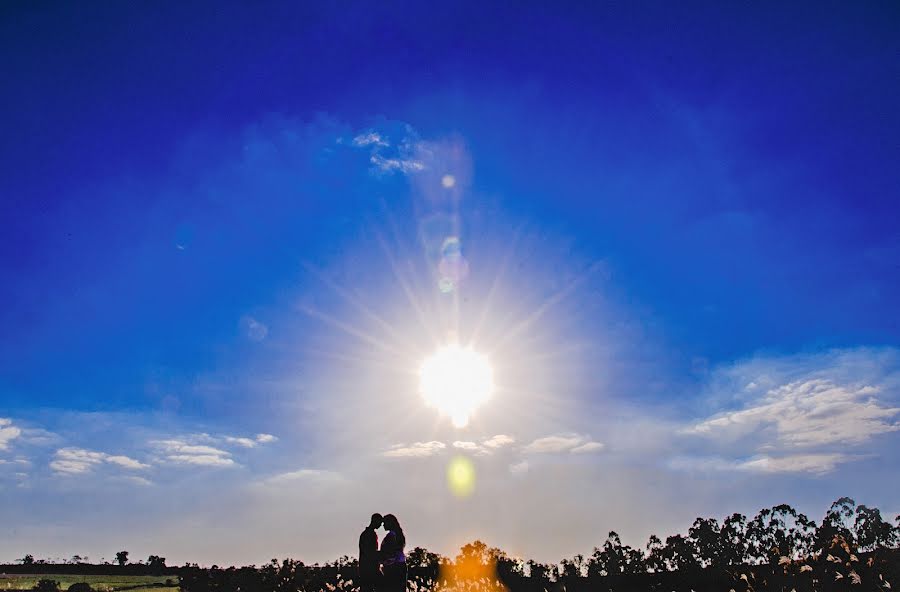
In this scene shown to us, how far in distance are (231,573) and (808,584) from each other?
1154 centimetres

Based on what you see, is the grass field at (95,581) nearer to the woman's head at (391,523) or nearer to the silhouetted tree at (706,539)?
the woman's head at (391,523)

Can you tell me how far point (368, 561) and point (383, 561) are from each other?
0.27 metres

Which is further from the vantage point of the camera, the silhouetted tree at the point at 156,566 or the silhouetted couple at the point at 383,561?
the silhouetted tree at the point at 156,566

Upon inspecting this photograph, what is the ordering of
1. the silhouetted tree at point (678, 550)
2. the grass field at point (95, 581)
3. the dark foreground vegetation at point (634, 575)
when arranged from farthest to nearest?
the silhouetted tree at point (678, 550) < the grass field at point (95, 581) < the dark foreground vegetation at point (634, 575)

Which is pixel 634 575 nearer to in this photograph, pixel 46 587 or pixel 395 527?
pixel 395 527

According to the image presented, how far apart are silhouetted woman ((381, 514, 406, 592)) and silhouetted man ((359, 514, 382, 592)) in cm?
14

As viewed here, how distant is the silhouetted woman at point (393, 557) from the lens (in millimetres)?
9094

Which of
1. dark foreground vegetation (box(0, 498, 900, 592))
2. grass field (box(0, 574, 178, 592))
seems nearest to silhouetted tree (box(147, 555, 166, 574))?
grass field (box(0, 574, 178, 592))

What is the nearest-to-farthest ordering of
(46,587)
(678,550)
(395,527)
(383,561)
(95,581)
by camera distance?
1. (383,561)
2. (395,527)
3. (46,587)
4. (95,581)
5. (678,550)

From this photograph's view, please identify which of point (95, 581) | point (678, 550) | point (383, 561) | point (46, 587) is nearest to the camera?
point (383, 561)

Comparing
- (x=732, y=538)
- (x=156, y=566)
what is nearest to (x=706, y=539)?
(x=732, y=538)

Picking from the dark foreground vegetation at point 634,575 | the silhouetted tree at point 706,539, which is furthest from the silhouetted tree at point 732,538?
the dark foreground vegetation at point 634,575

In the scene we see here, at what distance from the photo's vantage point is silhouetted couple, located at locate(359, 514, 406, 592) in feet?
29.9

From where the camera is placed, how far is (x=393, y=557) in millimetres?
9227
